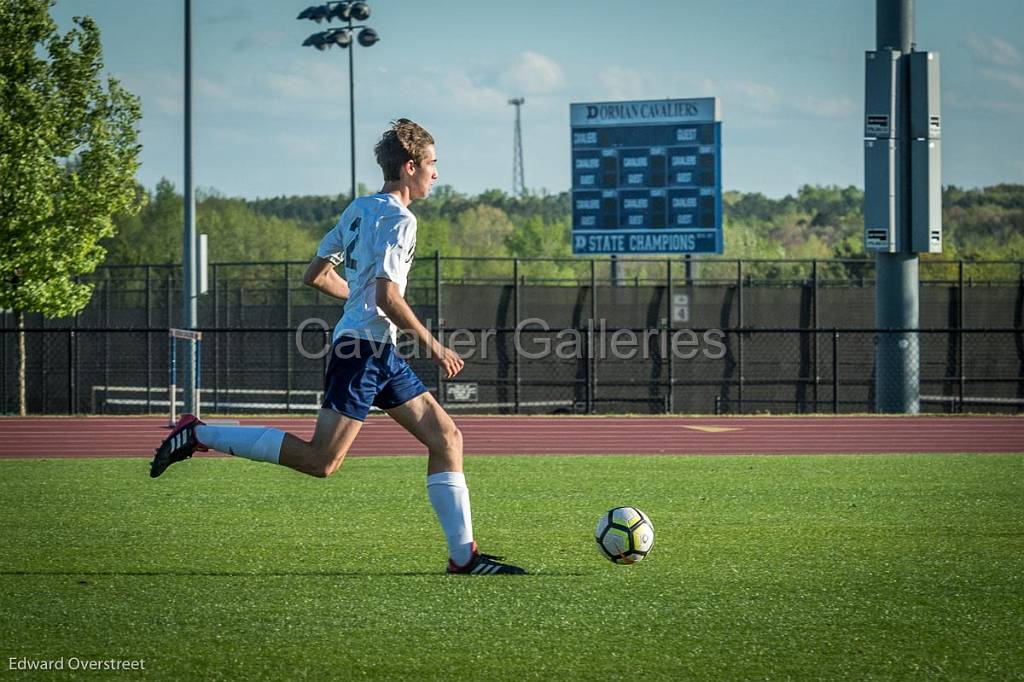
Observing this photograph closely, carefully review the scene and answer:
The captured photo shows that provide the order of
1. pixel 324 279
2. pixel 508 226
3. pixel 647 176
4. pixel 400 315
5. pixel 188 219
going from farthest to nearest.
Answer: pixel 508 226 < pixel 647 176 < pixel 188 219 < pixel 324 279 < pixel 400 315

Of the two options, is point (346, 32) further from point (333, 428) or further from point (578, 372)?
point (333, 428)

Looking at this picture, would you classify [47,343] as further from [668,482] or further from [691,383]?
[668,482]

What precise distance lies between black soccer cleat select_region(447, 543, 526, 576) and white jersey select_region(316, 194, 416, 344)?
113cm

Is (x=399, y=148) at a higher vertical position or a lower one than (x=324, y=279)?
higher

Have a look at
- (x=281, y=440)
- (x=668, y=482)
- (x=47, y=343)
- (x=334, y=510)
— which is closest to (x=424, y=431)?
(x=281, y=440)

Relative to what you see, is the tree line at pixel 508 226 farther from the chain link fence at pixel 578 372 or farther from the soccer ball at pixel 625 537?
the soccer ball at pixel 625 537

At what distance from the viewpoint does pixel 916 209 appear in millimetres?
23703

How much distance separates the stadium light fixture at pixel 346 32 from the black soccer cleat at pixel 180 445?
78.3 feet

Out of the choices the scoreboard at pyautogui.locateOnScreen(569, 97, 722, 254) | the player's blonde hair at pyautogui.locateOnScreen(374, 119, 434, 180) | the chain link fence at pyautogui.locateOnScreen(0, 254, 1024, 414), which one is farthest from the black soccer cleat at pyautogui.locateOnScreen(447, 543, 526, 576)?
the scoreboard at pyautogui.locateOnScreen(569, 97, 722, 254)

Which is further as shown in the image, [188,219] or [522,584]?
[188,219]

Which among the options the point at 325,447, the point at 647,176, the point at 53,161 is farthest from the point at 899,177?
the point at 325,447

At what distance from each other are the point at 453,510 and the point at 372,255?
1.29m

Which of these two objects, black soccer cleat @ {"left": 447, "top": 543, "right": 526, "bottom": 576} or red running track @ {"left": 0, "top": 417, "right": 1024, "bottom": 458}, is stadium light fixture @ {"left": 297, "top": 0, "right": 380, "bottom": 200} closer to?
red running track @ {"left": 0, "top": 417, "right": 1024, "bottom": 458}

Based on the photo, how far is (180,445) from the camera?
6594 mm
